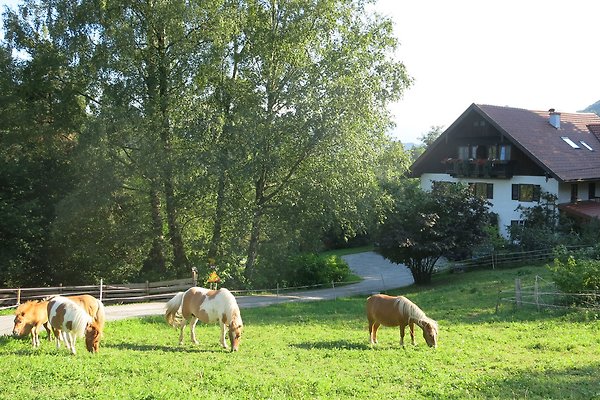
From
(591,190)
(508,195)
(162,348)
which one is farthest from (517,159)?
(162,348)

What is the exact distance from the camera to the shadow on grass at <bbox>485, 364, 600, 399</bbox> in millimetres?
11344

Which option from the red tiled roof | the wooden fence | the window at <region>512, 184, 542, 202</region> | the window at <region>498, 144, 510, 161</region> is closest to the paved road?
the wooden fence

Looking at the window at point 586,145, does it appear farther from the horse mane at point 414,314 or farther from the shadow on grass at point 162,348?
the shadow on grass at point 162,348

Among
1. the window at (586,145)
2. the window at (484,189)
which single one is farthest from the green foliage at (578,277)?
the window at (586,145)

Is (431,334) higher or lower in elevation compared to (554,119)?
lower

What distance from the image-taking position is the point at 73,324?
15055 millimetres

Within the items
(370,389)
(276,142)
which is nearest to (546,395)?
(370,389)

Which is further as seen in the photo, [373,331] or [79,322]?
[373,331]

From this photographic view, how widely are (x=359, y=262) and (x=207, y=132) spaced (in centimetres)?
2419

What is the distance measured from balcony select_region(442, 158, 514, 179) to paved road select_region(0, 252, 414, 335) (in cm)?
906

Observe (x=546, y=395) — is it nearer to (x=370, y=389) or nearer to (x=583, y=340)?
(x=370, y=389)

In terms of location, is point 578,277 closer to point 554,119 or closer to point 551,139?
point 551,139

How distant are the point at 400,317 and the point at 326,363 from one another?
3251mm

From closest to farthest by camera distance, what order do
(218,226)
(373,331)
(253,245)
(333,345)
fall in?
1. (333,345)
2. (373,331)
3. (218,226)
4. (253,245)
